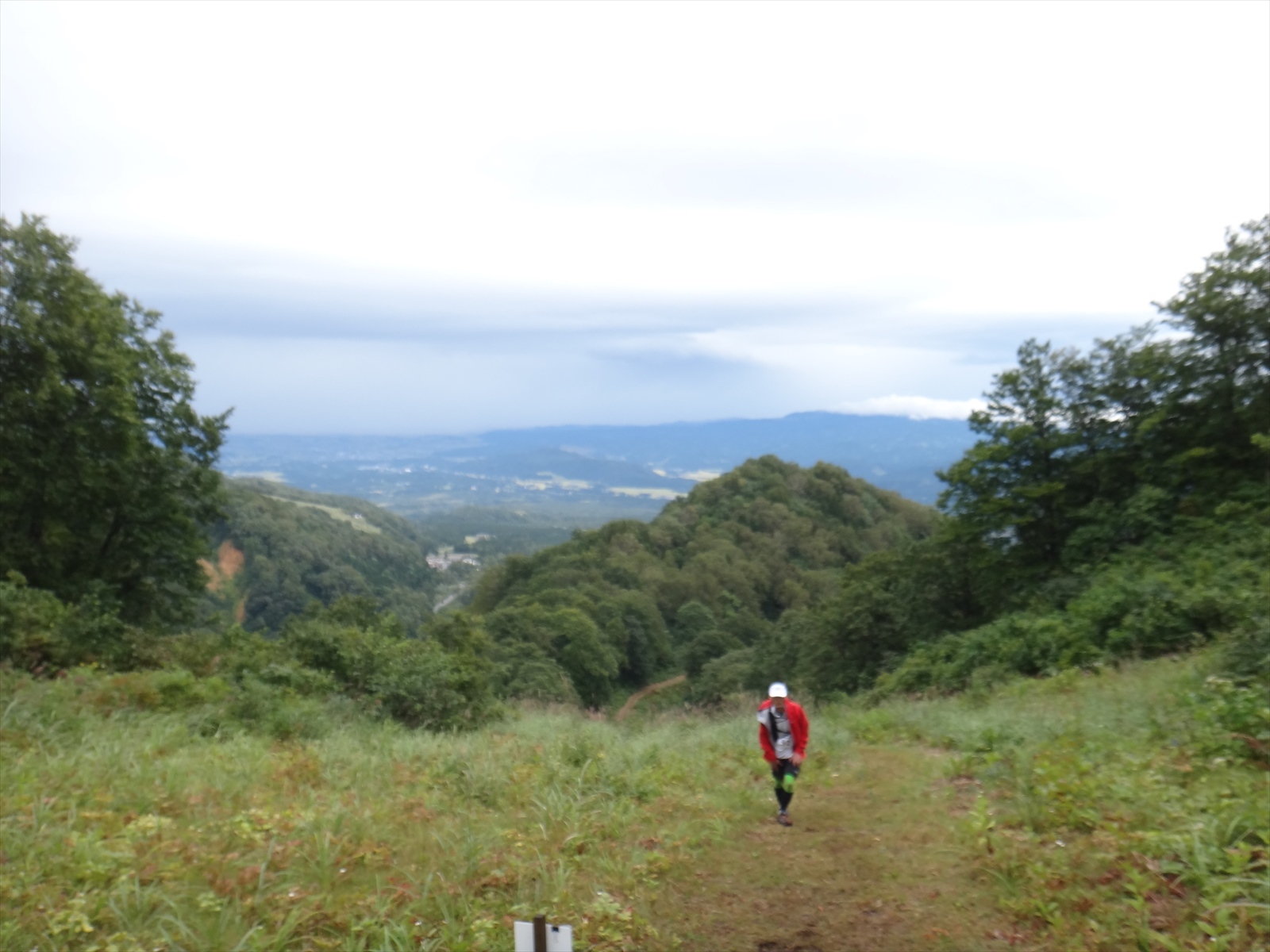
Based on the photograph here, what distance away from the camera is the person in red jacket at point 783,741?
6.93 meters

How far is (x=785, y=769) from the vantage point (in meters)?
6.96

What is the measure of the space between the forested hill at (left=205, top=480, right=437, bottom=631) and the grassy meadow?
5370 cm

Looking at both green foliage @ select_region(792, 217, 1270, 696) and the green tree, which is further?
the green tree

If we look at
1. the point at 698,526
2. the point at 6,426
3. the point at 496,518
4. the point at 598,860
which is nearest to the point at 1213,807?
the point at 598,860

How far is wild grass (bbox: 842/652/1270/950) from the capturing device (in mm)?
4223

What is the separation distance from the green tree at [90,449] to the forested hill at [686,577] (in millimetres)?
18942

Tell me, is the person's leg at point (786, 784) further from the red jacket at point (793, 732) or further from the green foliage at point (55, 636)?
the green foliage at point (55, 636)

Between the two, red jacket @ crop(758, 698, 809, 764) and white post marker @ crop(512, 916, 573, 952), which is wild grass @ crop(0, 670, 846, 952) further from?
white post marker @ crop(512, 916, 573, 952)

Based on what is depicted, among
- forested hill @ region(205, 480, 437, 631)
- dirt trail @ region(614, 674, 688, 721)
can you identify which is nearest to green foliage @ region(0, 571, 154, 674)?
dirt trail @ region(614, 674, 688, 721)

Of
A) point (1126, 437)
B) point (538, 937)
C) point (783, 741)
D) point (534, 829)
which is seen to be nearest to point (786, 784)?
point (783, 741)

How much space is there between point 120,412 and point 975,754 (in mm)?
17246

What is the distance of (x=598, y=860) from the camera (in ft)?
17.8

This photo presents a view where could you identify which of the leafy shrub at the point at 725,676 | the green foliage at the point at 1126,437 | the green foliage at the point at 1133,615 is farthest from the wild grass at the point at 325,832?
the leafy shrub at the point at 725,676

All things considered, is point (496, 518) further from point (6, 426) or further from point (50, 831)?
point (50, 831)
